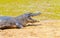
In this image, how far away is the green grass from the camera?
49.6 ft

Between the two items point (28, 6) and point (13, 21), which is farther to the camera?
point (28, 6)

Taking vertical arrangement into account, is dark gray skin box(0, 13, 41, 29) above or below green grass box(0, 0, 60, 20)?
above

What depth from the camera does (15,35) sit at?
7094 millimetres

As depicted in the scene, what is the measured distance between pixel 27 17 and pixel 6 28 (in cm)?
97

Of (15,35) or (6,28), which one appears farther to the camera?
(6,28)

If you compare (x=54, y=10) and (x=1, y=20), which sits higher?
(x=1, y=20)

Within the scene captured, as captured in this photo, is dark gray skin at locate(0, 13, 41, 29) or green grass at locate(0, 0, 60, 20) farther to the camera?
green grass at locate(0, 0, 60, 20)

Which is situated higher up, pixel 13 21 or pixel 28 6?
pixel 13 21

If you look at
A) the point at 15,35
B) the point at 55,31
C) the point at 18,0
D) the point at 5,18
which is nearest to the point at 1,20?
the point at 5,18

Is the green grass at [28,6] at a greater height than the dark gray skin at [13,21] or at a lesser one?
lesser

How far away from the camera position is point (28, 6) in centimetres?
1702

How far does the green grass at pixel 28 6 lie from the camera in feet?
49.6

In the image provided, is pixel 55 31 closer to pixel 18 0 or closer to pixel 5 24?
pixel 5 24

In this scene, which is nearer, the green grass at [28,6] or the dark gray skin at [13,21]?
the dark gray skin at [13,21]
